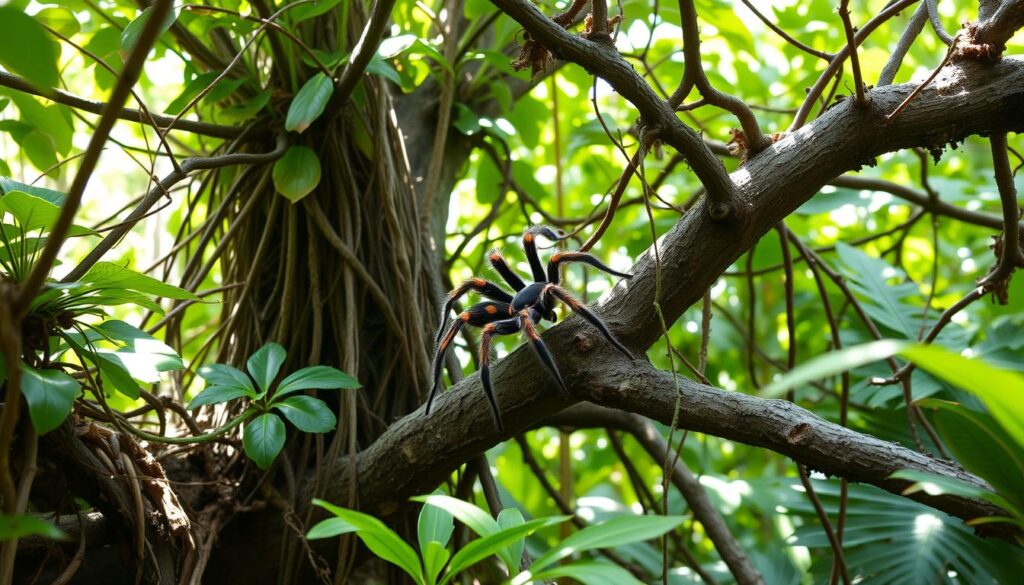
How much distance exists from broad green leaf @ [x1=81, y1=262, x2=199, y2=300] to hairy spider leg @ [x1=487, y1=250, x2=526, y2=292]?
3.04 ft

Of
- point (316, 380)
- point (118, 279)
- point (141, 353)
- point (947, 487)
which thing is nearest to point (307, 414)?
point (316, 380)

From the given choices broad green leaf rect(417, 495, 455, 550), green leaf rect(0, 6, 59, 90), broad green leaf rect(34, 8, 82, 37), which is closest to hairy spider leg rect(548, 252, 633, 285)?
broad green leaf rect(417, 495, 455, 550)

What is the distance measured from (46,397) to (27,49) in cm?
52

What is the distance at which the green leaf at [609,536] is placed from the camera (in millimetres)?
911

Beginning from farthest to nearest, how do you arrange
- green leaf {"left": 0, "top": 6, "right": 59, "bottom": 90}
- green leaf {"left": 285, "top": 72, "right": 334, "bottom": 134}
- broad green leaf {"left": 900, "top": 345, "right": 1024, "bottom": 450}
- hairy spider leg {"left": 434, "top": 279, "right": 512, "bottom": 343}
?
hairy spider leg {"left": 434, "top": 279, "right": 512, "bottom": 343}, green leaf {"left": 285, "top": 72, "right": 334, "bottom": 134}, green leaf {"left": 0, "top": 6, "right": 59, "bottom": 90}, broad green leaf {"left": 900, "top": 345, "right": 1024, "bottom": 450}

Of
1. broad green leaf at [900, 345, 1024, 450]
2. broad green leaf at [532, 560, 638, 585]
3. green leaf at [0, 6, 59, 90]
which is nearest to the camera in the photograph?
broad green leaf at [900, 345, 1024, 450]

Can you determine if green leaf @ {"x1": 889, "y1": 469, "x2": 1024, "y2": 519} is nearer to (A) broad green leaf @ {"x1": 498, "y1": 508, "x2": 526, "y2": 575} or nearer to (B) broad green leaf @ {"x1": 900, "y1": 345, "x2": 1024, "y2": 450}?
(B) broad green leaf @ {"x1": 900, "y1": 345, "x2": 1024, "y2": 450}


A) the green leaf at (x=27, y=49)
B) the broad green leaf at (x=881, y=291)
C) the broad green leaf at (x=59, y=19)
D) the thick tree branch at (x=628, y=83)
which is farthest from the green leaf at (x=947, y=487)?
the broad green leaf at (x=59, y=19)

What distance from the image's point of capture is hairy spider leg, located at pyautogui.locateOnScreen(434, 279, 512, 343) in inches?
72.9

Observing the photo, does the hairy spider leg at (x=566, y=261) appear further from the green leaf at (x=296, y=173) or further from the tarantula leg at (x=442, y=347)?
the green leaf at (x=296, y=173)

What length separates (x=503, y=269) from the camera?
6.88 ft

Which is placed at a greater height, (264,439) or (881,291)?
(881,291)

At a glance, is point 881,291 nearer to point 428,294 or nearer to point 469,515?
point 428,294

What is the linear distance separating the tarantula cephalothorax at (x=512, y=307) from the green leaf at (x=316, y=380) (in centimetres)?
17
